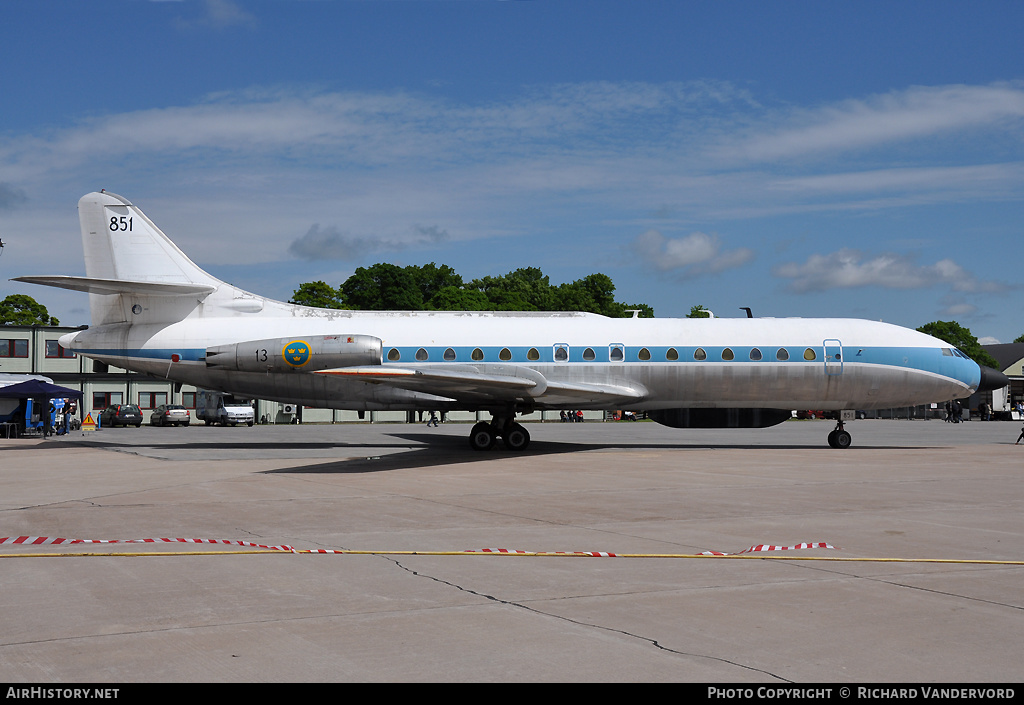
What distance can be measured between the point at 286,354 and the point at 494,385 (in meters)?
5.91

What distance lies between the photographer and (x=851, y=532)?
1048 centimetres

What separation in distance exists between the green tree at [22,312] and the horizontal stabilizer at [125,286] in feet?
251

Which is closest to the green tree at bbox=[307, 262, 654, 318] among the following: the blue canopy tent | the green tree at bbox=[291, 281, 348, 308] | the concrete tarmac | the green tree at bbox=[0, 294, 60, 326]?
the green tree at bbox=[291, 281, 348, 308]

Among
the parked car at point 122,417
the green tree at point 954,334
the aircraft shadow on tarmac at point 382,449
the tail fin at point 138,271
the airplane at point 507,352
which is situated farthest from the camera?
the green tree at point 954,334

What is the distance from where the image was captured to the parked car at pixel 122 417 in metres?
53.7

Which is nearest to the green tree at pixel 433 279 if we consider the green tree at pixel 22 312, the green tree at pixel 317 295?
the green tree at pixel 317 295

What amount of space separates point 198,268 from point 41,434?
65.7 ft

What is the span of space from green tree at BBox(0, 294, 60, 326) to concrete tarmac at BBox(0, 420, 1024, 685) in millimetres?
87768

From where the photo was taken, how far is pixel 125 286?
2483 cm

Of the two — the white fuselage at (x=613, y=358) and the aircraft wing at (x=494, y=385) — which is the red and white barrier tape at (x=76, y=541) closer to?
the aircraft wing at (x=494, y=385)

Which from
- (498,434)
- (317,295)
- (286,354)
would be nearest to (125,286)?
(286,354)

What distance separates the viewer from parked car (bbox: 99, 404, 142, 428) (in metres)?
53.7

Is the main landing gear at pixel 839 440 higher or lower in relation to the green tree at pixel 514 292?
lower

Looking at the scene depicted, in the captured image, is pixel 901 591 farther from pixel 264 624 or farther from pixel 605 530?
pixel 264 624
